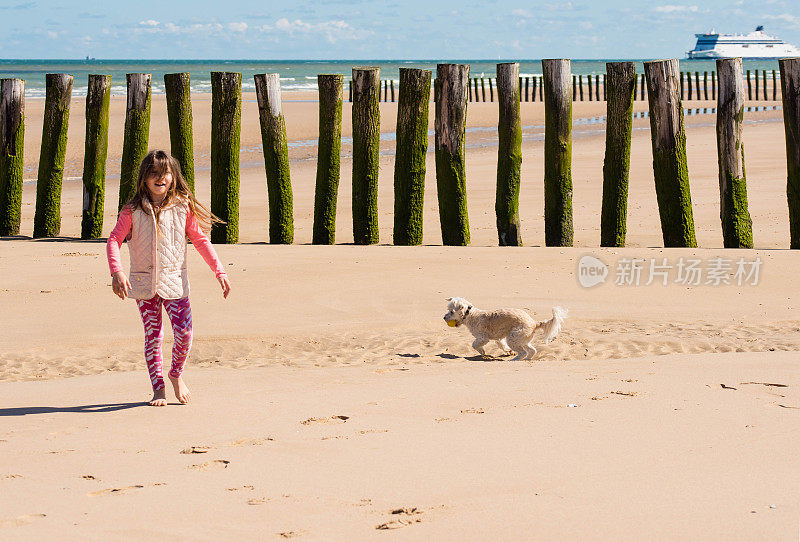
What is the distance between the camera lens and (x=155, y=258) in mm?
4648

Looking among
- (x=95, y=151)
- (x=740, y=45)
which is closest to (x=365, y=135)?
(x=95, y=151)

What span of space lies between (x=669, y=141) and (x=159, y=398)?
5.42 m

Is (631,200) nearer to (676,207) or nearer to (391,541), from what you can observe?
(676,207)

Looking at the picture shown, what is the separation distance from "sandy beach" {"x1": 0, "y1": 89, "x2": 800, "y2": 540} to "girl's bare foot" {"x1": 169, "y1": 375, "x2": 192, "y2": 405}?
6 cm

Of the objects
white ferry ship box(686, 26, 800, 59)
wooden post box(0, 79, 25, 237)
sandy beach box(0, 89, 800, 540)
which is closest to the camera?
sandy beach box(0, 89, 800, 540)

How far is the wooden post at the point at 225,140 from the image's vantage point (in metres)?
8.77

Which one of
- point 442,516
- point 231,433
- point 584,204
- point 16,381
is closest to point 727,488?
point 442,516

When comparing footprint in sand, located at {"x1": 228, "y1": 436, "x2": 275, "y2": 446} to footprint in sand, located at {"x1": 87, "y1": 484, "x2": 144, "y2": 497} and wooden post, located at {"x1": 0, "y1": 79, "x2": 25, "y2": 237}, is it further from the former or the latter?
wooden post, located at {"x1": 0, "y1": 79, "x2": 25, "y2": 237}

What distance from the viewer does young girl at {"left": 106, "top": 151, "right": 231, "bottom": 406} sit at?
4.65 metres

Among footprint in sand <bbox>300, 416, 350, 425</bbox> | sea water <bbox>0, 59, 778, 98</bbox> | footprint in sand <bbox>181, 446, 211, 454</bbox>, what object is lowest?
footprint in sand <bbox>181, 446, 211, 454</bbox>

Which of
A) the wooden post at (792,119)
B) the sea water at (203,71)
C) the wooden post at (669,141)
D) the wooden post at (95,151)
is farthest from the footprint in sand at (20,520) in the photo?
the sea water at (203,71)

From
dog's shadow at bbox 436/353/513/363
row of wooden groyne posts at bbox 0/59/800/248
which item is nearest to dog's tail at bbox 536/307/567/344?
dog's shadow at bbox 436/353/513/363

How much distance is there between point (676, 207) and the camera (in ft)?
27.6

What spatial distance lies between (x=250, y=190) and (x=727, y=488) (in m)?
11.6
